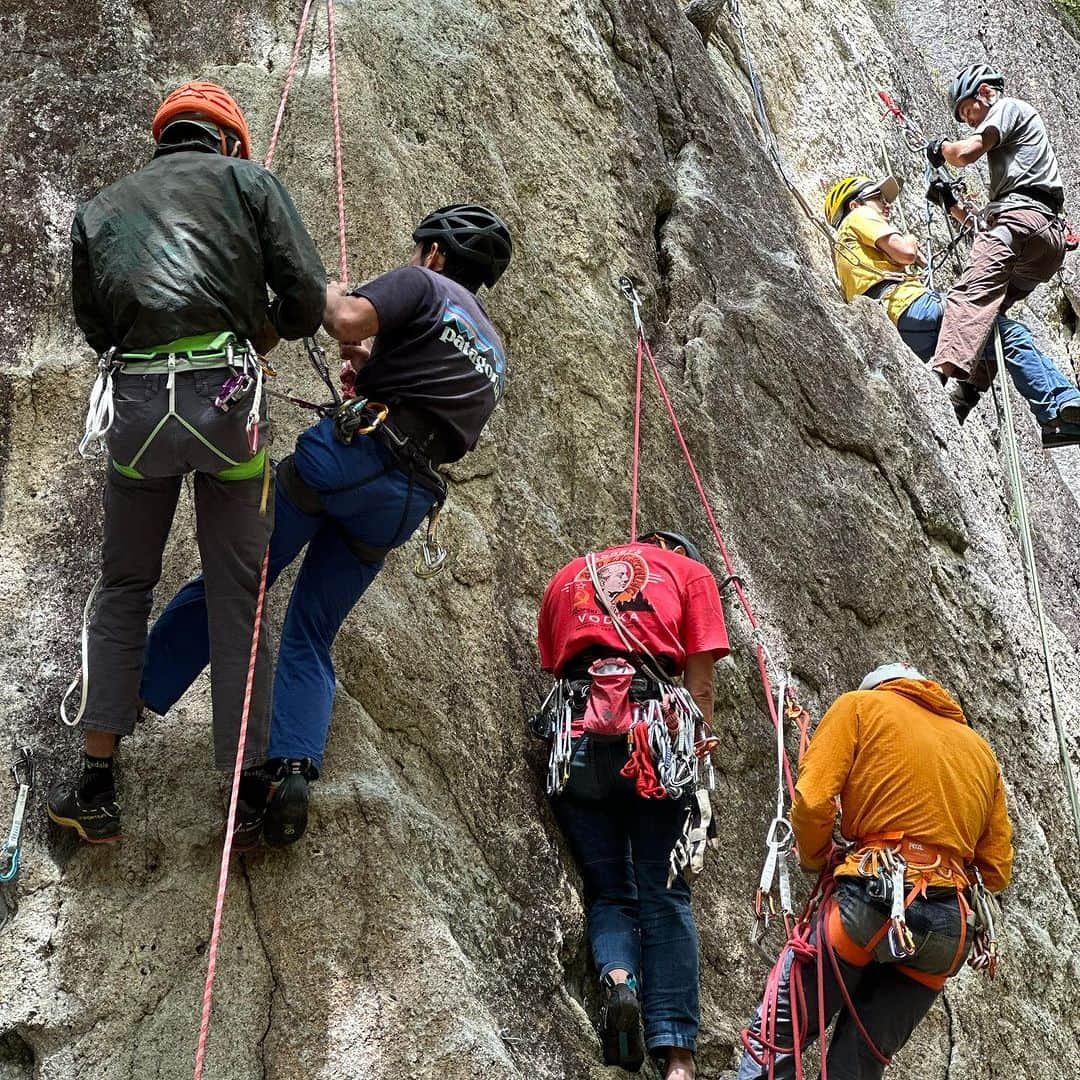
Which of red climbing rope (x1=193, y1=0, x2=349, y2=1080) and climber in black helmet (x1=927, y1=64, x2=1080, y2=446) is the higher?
climber in black helmet (x1=927, y1=64, x2=1080, y2=446)

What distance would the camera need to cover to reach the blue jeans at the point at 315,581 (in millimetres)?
4609

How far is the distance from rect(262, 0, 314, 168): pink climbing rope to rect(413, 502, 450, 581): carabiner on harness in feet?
5.82

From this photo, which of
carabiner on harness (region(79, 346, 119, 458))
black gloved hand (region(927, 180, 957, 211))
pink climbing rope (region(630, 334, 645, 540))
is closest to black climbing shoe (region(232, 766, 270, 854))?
carabiner on harness (region(79, 346, 119, 458))

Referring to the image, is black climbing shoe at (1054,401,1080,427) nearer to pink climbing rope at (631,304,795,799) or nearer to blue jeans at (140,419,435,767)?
pink climbing rope at (631,304,795,799)

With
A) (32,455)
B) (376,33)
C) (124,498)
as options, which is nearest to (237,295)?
(124,498)

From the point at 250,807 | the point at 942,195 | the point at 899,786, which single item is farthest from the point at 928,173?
the point at 250,807

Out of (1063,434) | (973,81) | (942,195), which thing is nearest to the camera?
(1063,434)

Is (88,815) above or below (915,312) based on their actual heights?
below

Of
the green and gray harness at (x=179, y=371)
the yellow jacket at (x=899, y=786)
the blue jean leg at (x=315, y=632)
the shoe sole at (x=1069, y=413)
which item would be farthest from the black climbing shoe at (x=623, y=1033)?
the shoe sole at (x=1069, y=413)

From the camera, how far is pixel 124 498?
4328 millimetres

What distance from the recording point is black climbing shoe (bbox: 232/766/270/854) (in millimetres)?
4457

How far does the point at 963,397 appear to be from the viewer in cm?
1051

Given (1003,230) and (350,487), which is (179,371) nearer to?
(350,487)

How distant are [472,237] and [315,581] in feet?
4.34
